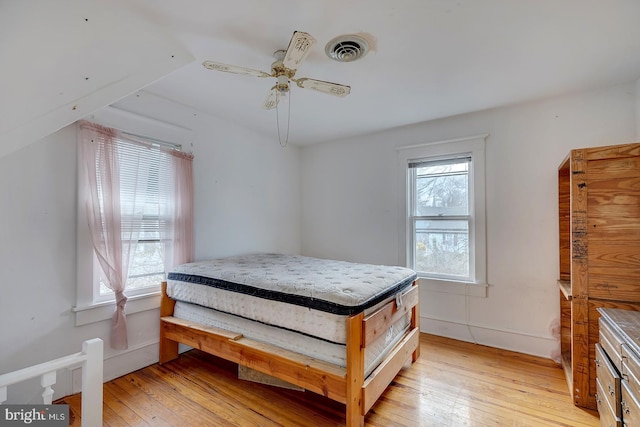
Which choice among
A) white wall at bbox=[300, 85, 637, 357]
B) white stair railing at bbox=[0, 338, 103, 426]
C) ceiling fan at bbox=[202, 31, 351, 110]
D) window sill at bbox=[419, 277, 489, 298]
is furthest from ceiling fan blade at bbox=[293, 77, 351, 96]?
window sill at bbox=[419, 277, 489, 298]

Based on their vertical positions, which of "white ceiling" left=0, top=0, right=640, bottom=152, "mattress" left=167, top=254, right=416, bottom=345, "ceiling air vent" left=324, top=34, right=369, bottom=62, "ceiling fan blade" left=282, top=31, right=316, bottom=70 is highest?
"white ceiling" left=0, top=0, right=640, bottom=152

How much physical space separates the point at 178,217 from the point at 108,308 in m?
0.91

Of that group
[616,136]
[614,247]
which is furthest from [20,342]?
[616,136]

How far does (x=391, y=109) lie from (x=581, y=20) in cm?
151

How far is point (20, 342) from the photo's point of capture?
1855mm

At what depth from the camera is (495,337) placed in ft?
9.34

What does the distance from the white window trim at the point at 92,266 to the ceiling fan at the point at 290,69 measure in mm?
1217

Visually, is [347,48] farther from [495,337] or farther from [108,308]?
[495,337]

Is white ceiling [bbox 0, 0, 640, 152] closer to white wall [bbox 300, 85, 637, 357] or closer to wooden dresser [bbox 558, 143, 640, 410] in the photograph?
white wall [bbox 300, 85, 637, 357]

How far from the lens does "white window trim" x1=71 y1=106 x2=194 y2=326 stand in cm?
212

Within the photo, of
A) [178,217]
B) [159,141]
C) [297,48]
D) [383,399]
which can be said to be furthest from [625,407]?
[159,141]

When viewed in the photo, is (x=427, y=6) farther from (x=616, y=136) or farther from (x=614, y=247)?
(x=616, y=136)

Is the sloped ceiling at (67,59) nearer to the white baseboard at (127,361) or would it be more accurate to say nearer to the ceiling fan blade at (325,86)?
the ceiling fan blade at (325,86)

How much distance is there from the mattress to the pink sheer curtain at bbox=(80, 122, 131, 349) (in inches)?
15.1
